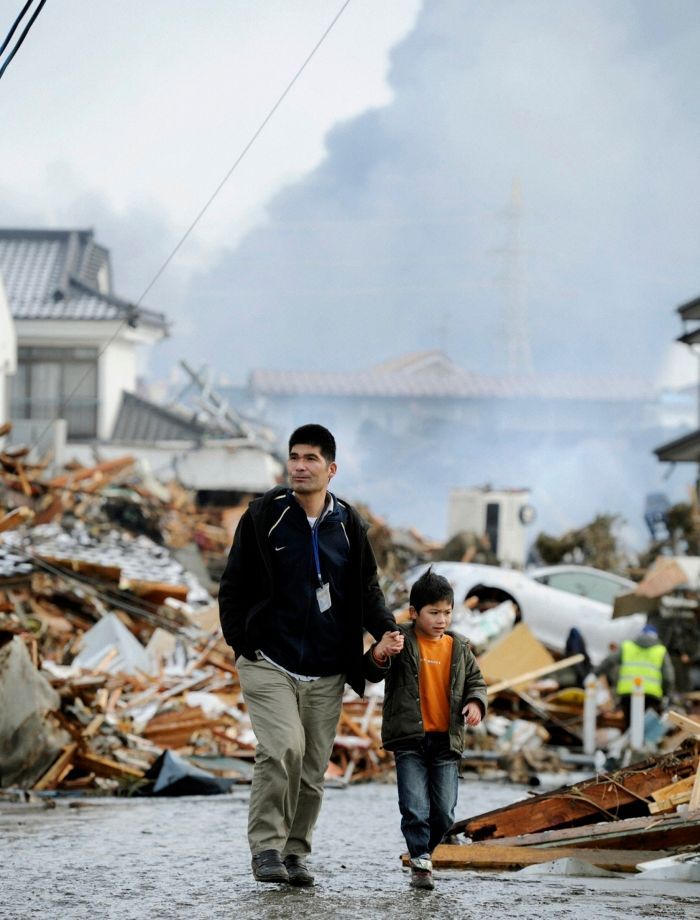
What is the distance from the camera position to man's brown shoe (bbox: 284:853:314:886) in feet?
22.6

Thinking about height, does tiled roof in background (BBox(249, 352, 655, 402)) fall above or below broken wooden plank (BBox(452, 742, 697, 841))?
above

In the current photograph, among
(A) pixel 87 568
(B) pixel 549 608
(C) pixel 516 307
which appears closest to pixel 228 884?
(A) pixel 87 568

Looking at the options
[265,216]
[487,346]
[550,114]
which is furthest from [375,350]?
[550,114]

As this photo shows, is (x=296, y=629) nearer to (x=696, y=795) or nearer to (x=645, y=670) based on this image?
(x=696, y=795)

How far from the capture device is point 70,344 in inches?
1619

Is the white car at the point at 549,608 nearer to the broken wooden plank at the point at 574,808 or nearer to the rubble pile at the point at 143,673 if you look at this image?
the rubble pile at the point at 143,673

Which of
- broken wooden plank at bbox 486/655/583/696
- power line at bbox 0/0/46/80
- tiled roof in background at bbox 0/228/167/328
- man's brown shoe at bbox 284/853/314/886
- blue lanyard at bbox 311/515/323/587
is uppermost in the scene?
tiled roof in background at bbox 0/228/167/328

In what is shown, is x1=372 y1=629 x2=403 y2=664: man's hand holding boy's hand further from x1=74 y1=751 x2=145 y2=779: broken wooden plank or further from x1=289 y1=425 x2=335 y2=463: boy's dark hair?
x1=74 y1=751 x2=145 y2=779: broken wooden plank

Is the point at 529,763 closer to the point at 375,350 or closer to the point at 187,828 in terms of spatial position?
the point at 187,828

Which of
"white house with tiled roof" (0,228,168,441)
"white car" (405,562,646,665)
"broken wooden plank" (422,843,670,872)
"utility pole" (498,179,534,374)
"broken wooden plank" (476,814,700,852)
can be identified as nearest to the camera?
"broken wooden plank" (422,843,670,872)

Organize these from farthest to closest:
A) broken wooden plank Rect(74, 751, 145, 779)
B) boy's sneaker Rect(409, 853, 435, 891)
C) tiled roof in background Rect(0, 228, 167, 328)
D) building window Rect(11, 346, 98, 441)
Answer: tiled roof in background Rect(0, 228, 167, 328) < building window Rect(11, 346, 98, 441) < broken wooden plank Rect(74, 751, 145, 779) < boy's sneaker Rect(409, 853, 435, 891)

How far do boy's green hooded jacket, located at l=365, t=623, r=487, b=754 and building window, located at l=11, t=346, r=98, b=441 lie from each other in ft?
110

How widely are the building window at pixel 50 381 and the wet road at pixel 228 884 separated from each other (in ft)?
100

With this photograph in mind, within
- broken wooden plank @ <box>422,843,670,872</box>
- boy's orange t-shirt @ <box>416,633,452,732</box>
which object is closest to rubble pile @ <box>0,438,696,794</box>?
broken wooden plank @ <box>422,843,670,872</box>
